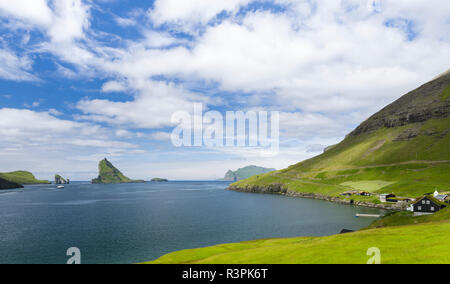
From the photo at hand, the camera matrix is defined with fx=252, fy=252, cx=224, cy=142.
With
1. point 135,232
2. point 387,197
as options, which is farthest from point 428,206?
point 135,232

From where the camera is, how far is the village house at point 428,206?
111375 mm

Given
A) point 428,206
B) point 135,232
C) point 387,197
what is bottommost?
point 135,232

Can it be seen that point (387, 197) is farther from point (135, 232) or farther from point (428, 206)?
point (135, 232)

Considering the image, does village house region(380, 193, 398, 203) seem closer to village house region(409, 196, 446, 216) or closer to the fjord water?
the fjord water

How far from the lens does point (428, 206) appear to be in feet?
371

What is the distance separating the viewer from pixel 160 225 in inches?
4412

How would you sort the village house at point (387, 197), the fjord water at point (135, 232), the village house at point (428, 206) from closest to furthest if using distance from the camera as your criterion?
the fjord water at point (135, 232)
the village house at point (428, 206)
the village house at point (387, 197)

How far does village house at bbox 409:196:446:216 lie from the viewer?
11138 centimetres

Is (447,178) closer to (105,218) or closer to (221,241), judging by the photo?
(221,241)

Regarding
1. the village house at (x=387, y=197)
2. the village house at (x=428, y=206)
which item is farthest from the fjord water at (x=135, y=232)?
the village house at (x=387, y=197)

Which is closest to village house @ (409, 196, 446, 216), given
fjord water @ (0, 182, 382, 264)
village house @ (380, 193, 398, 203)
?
fjord water @ (0, 182, 382, 264)

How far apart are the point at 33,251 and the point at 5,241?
2076 centimetres

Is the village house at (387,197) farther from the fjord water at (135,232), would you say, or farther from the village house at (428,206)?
the village house at (428,206)
